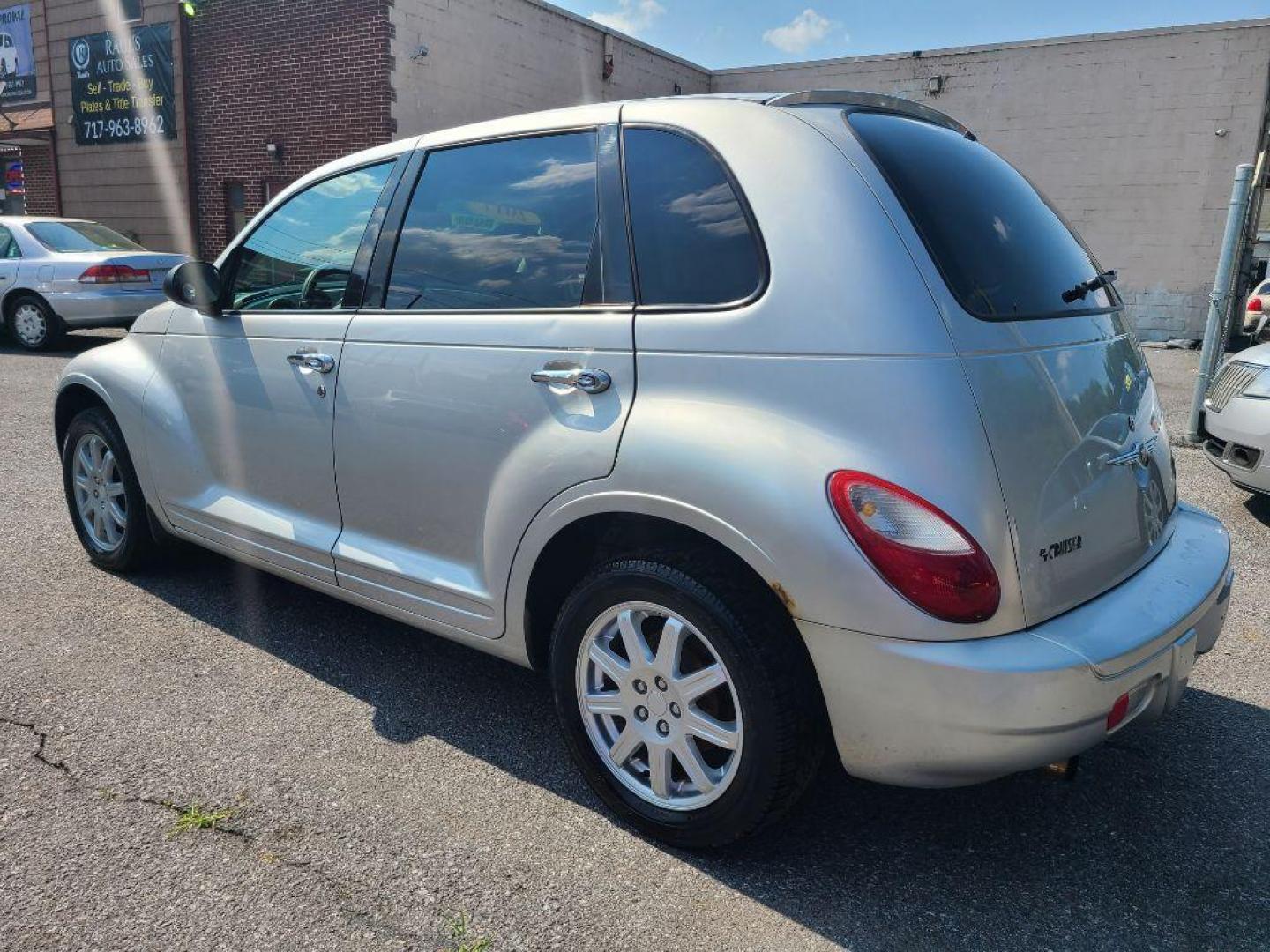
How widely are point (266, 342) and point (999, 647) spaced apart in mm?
2608

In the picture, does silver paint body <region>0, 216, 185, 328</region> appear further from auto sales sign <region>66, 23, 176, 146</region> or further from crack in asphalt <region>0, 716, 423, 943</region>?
crack in asphalt <region>0, 716, 423, 943</region>

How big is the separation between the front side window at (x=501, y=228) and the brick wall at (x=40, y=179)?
20276 millimetres

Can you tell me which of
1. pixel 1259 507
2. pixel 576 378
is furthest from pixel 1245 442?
pixel 576 378

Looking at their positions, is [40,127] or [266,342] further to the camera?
[40,127]

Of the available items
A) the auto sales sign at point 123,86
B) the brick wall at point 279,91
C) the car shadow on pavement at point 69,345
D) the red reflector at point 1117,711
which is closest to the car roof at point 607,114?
the red reflector at point 1117,711

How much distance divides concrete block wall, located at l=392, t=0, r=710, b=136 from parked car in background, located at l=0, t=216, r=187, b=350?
528cm

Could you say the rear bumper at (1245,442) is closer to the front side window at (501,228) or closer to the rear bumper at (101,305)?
the front side window at (501,228)

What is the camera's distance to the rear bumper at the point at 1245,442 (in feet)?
16.1

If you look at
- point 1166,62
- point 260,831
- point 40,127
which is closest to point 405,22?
point 40,127

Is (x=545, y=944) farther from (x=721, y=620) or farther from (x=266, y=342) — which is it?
(x=266, y=342)

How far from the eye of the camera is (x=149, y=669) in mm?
3412

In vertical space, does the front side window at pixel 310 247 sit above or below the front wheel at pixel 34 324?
above

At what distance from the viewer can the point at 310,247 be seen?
3.41 m

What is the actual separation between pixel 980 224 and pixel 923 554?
941 mm
